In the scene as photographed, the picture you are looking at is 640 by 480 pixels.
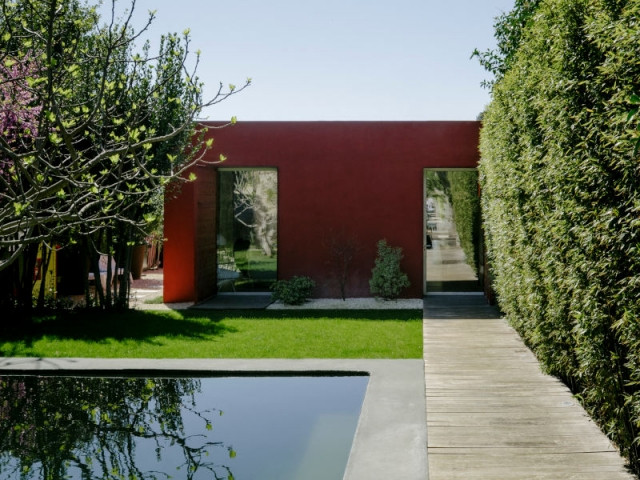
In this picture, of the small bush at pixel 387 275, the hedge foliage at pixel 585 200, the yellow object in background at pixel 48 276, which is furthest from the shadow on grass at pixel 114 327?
the hedge foliage at pixel 585 200

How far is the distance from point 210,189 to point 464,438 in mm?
10274

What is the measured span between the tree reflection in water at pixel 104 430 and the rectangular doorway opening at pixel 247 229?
25.0 ft

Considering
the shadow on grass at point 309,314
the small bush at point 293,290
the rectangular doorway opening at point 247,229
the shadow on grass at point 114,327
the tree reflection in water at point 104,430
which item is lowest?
the tree reflection in water at point 104,430

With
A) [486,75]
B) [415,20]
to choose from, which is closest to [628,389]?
[415,20]

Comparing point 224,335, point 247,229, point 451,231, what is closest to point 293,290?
point 247,229

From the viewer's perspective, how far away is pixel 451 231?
570 inches

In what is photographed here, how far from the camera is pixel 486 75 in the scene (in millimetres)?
15961

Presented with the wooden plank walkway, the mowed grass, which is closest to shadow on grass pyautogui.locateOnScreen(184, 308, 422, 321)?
the mowed grass

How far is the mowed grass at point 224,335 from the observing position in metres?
8.39

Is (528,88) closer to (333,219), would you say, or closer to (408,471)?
(408,471)

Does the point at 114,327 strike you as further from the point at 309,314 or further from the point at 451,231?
the point at 451,231

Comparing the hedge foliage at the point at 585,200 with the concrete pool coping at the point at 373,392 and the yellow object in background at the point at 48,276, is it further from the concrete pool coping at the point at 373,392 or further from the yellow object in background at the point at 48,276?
the yellow object in background at the point at 48,276

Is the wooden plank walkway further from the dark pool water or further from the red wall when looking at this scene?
the red wall

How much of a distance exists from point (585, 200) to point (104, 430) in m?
4.04
